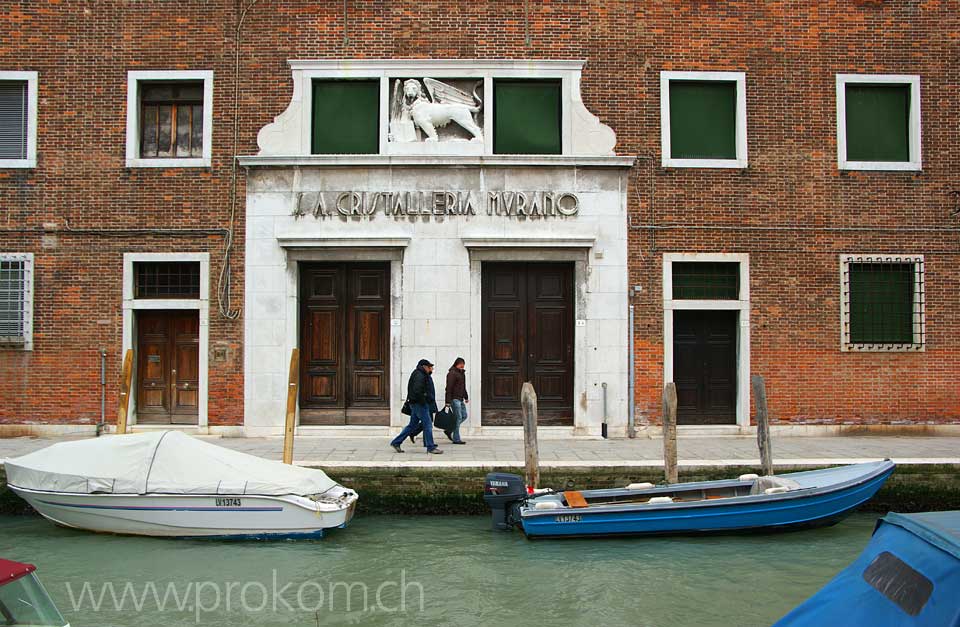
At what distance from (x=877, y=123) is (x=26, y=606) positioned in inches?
548

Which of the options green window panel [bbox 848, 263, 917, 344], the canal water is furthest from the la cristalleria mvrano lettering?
the canal water

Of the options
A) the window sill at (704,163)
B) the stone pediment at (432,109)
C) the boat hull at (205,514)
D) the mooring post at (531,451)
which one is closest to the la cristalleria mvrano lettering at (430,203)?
the stone pediment at (432,109)

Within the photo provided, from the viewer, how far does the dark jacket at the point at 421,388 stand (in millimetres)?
11875

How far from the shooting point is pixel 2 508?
34.4 feet

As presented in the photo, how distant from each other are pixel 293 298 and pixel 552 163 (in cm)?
471

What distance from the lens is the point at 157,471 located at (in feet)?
30.5

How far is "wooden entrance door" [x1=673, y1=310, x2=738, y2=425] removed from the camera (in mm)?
13789

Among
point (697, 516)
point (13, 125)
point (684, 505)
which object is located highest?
point (13, 125)

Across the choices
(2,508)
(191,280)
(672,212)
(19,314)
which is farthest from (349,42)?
(2,508)

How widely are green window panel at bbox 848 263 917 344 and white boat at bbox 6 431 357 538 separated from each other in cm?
892

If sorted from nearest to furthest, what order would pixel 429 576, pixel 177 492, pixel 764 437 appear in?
pixel 429 576 < pixel 177 492 < pixel 764 437

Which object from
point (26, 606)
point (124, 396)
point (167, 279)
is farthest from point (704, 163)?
point (26, 606)

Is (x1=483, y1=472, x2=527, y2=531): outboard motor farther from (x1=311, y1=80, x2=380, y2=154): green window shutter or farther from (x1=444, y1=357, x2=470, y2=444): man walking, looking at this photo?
(x1=311, y1=80, x2=380, y2=154): green window shutter

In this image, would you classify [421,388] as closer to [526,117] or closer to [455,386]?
[455,386]
